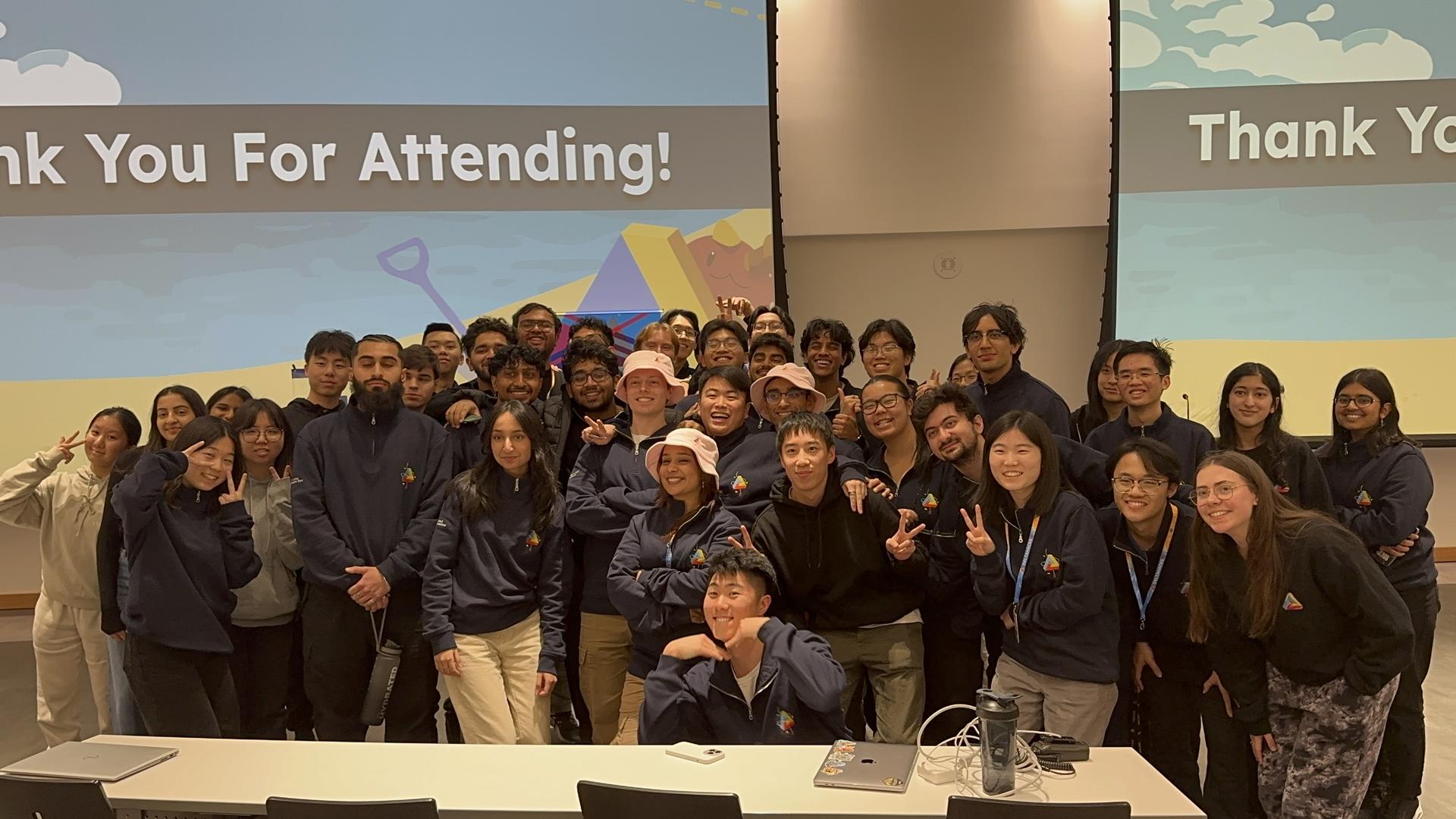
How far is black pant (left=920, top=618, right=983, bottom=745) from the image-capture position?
3338 mm

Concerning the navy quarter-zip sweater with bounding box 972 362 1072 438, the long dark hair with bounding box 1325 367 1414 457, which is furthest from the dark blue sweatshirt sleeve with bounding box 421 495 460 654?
the long dark hair with bounding box 1325 367 1414 457

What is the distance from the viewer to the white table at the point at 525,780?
6.98ft

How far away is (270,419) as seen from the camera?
3.65 metres

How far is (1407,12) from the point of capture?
5.99 meters

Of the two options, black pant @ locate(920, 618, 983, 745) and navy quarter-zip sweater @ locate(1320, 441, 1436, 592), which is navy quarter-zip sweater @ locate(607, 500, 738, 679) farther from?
navy quarter-zip sweater @ locate(1320, 441, 1436, 592)

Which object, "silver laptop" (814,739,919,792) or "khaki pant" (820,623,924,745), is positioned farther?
"khaki pant" (820,623,924,745)

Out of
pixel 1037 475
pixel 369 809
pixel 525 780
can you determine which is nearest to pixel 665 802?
pixel 525 780

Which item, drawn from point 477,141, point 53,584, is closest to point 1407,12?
point 477,141

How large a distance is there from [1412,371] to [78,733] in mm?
7530

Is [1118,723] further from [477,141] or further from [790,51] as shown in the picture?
[790,51]

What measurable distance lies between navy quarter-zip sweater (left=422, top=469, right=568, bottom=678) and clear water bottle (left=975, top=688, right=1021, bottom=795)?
166cm

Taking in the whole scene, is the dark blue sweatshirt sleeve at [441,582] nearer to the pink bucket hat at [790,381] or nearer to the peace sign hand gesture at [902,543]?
the pink bucket hat at [790,381]

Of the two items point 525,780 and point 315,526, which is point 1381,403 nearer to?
point 525,780

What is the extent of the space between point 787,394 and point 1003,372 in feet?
2.77
